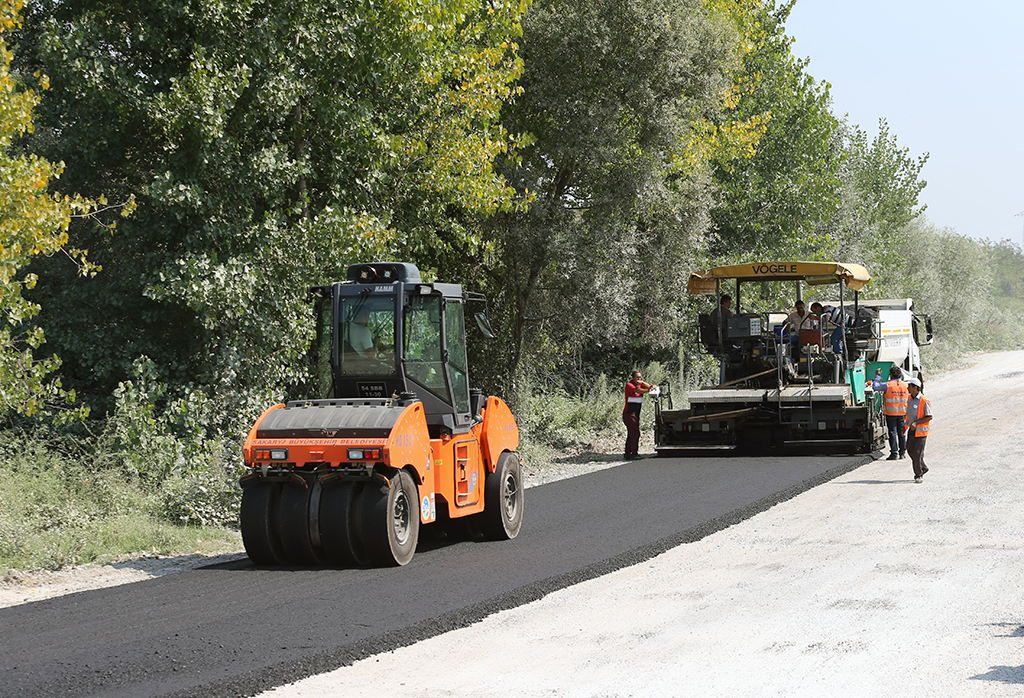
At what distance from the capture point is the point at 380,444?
9297 millimetres

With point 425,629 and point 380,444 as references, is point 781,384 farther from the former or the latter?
point 425,629

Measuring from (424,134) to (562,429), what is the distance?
7.65 meters

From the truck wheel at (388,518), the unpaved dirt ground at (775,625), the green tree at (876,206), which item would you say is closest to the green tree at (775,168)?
the green tree at (876,206)

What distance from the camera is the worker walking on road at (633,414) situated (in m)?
18.8

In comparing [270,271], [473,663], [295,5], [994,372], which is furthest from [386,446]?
[994,372]

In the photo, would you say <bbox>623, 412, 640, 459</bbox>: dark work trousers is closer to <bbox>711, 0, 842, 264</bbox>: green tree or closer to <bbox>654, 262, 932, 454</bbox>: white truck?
<bbox>654, 262, 932, 454</bbox>: white truck

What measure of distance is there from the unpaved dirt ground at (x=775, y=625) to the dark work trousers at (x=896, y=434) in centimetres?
502

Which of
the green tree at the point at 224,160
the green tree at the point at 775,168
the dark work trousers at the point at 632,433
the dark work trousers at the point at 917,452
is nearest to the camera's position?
the green tree at the point at 224,160

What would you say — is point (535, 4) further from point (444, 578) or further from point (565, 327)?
point (444, 578)

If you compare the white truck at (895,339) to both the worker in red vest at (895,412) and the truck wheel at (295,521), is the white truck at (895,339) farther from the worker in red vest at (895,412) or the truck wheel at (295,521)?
the truck wheel at (295,521)

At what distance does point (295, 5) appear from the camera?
14.9m

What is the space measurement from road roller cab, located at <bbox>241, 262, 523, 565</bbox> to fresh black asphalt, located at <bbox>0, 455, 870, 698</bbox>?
33 cm

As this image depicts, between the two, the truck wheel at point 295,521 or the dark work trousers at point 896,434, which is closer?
the truck wheel at point 295,521

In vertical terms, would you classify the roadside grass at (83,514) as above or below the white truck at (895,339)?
below
